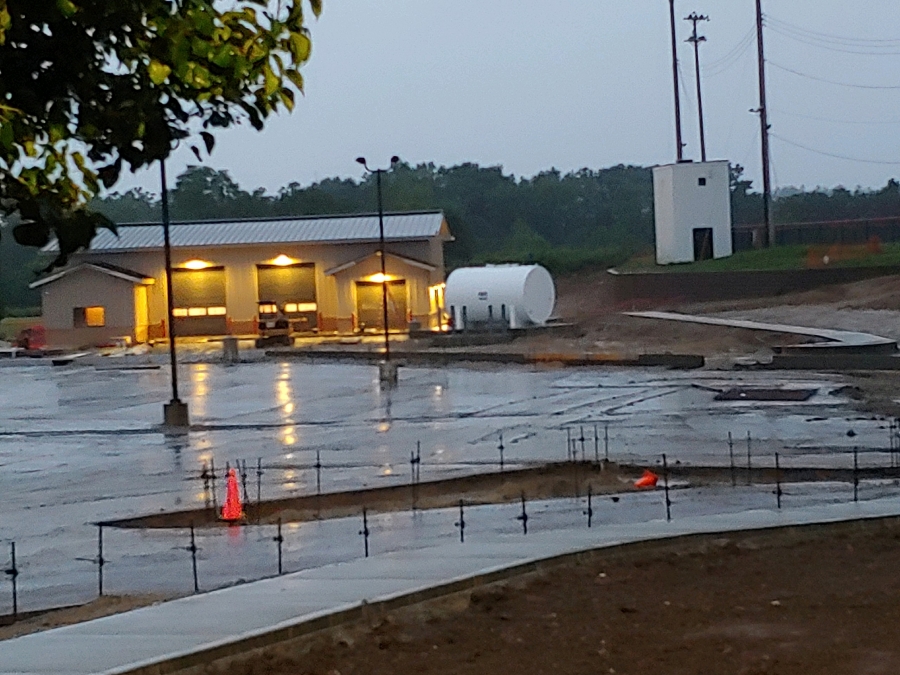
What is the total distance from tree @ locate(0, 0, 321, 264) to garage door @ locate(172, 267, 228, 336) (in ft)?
236

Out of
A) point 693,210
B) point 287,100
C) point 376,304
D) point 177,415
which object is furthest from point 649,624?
point 693,210

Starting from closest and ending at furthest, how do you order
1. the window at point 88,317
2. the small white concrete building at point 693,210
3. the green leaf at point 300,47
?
the green leaf at point 300,47 < the window at point 88,317 < the small white concrete building at point 693,210

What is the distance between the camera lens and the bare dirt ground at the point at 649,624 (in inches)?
314

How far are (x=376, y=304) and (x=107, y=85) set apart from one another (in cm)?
6916

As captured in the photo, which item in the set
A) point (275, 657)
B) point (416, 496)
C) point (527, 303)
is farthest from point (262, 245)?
point (275, 657)

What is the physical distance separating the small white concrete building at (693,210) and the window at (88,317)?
30.9 metres

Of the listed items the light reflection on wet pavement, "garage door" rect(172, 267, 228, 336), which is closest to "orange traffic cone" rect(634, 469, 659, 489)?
the light reflection on wet pavement

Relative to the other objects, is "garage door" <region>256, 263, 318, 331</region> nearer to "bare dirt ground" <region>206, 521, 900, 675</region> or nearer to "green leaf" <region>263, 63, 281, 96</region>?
"bare dirt ground" <region>206, 521, 900, 675</region>

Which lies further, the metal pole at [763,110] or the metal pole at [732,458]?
the metal pole at [763,110]

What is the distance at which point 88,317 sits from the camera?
75.4 metres

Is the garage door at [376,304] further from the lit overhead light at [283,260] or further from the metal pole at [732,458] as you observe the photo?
the metal pole at [732,458]

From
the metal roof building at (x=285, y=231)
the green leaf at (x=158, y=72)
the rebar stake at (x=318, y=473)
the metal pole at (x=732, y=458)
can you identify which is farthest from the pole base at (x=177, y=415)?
the metal roof building at (x=285, y=231)

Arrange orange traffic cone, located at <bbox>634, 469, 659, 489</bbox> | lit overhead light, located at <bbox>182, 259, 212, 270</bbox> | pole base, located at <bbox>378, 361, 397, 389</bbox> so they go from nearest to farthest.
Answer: orange traffic cone, located at <bbox>634, 469, 659, 489</bbox>, pole base, located at <bbox>378, 361, 397, 389</bbox>, lit overhead light, located at <bbox>182, 259, 212, 270</bbox>

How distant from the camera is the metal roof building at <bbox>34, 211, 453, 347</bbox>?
73.9m
